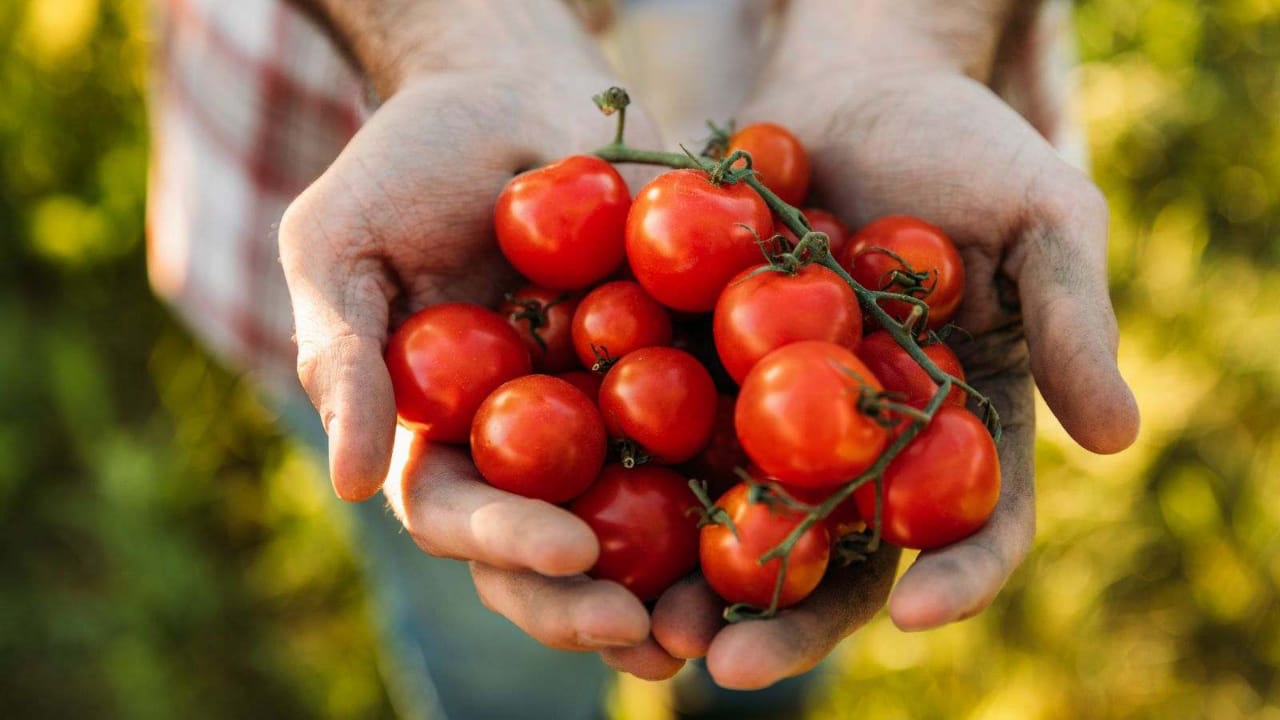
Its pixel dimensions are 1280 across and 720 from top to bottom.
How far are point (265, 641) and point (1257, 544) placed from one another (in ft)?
12.1

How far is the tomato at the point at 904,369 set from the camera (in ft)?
7.07

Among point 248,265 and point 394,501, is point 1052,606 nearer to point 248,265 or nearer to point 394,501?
A: point 394,501

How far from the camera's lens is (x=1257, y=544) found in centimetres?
408

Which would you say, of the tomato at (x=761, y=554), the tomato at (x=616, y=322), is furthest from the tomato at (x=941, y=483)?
the tomato at (x=616, y=322)

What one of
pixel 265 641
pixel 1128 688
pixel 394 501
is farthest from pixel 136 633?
pixel 1128 688

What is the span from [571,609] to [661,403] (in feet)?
1.49

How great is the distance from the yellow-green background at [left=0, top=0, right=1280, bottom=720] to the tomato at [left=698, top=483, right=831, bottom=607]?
2173 mm

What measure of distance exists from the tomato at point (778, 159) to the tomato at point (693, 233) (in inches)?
19.0

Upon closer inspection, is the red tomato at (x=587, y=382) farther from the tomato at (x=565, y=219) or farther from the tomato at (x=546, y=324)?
the tomato at (x=565, y=219)

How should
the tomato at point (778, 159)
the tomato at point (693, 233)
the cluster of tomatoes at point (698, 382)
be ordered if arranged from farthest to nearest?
the tomato at point (778, 159), the tomato at point (693, 233), the cluster of tomatoes at point (698, 382)

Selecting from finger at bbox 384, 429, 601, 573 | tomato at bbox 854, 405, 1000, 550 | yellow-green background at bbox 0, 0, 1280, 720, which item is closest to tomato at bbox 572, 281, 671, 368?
finger at bbox 384, 429, 601, 573

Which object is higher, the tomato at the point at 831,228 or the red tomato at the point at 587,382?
the tomato at the point at 831,228

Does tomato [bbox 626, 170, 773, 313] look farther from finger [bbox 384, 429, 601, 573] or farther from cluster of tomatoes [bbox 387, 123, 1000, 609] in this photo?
finger [bbox 384, 429, 601, 573]

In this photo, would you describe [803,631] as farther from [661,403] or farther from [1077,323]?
[1077,323]
